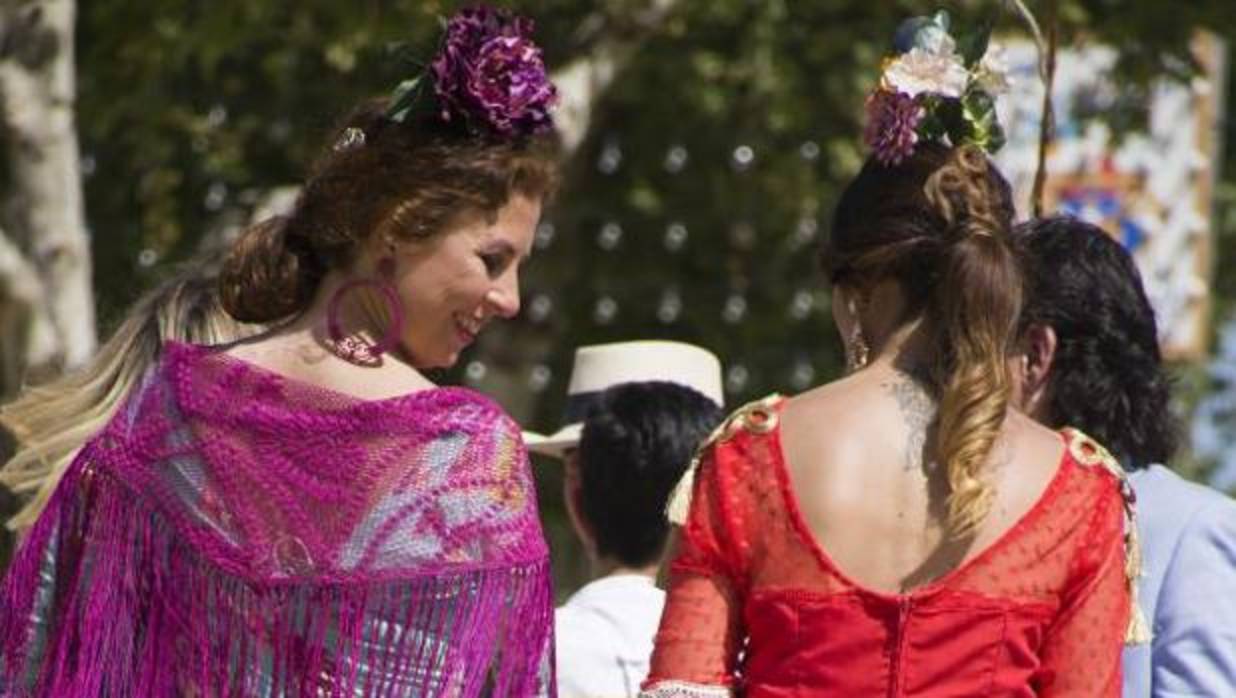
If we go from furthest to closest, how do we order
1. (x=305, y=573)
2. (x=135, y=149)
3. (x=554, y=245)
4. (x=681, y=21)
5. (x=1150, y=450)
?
(x=554, y=245) < (x=135, y=149) < (x=681, y=21) < (x=1150, y=450) < (x=305, y=573)

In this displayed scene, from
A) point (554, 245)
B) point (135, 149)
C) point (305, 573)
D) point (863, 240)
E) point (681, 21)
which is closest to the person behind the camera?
point (305, 573)

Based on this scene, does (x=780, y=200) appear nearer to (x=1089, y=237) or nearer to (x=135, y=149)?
(x=135, y=149)

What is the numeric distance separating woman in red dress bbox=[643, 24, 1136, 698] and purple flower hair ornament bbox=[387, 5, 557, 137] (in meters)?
0.40

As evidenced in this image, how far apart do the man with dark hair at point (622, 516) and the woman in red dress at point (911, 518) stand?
771mm

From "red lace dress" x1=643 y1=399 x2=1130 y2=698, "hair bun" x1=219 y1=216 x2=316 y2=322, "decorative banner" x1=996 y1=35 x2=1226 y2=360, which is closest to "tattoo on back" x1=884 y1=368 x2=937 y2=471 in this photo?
"red lace dress" x1=643 y1=399 x2=1130 y2=698

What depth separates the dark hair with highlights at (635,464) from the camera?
4.23 m

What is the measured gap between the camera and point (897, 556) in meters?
3.20

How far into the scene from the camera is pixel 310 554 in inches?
122

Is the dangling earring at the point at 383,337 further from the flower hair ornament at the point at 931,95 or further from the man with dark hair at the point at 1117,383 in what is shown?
the man with dark hair at the point at 1117,383

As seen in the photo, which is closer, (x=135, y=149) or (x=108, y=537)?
(x=108, y=537)

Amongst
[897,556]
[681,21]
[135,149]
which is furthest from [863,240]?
[135,149]

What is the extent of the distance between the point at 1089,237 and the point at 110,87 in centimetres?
754

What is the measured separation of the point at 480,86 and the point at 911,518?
681 millimetres

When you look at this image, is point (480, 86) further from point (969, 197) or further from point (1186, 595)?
point (1186, 595)
